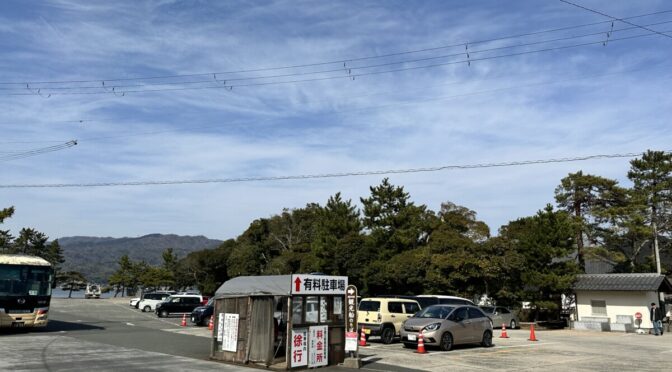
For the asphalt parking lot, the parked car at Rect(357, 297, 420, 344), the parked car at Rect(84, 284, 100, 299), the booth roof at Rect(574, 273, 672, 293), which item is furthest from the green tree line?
the parked car at Rect(84, 284, 100, 299)

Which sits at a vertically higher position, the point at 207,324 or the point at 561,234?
the point at 561,234

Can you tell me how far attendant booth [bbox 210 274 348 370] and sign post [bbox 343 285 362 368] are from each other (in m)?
0.19

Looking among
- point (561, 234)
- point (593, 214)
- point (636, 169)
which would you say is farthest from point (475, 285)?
point (636, 169)

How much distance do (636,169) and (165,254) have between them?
61.1 m

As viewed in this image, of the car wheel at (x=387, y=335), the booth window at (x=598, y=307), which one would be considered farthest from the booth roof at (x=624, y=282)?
the car wheel at (x=387, y=335)

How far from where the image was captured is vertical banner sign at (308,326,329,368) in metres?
13.4

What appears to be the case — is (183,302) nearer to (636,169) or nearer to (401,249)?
(401,249)

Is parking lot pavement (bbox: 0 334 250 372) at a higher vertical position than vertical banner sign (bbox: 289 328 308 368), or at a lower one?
lower

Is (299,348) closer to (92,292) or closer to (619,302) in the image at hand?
(619,302)

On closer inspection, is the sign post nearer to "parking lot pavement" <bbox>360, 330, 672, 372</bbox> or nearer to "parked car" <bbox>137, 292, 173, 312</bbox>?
"parking lot pavement" <bbox>360, 330, 672, 372</bbox>

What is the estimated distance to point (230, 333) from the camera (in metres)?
14.2

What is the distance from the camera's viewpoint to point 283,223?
6706 centimetres

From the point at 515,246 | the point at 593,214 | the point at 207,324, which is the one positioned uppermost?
the point at 593,214

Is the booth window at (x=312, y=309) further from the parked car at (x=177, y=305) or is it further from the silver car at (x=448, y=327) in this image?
the parked car at (x=177, y=305)
